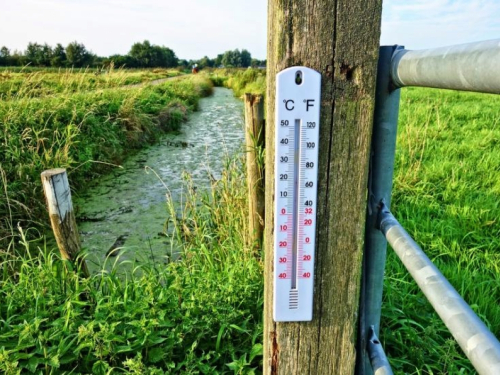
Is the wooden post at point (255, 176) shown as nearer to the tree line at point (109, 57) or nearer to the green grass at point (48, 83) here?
the green grass at point (48, 83)

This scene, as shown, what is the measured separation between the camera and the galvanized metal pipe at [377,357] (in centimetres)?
74

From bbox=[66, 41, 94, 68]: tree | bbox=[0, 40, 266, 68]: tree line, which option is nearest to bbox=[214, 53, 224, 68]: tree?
bbox=[0, 40, 266, 68]: tree line

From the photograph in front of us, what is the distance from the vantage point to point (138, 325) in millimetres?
1521

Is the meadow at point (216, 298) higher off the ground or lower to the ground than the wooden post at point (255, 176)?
lower

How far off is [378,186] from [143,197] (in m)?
4.16

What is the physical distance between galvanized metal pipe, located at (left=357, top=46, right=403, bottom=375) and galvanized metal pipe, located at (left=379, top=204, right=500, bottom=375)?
0.13 metres

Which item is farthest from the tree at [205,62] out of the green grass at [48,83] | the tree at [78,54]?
the green grass at [48,83]

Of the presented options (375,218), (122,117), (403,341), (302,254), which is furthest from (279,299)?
(122,117)

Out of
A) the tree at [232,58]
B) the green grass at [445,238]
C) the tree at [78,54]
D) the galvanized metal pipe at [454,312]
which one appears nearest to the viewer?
the galvanized metal pipe at [454,312]

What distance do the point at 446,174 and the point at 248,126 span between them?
224cm

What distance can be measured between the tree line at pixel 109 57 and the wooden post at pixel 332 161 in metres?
14.5

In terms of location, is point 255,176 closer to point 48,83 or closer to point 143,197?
point 143,197

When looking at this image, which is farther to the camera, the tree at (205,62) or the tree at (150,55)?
the tree at (205,62)

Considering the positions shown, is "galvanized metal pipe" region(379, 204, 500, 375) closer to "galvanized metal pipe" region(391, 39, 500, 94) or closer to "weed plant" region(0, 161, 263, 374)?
"galvanized metal pipe" region(391, 39, 500, 94)
